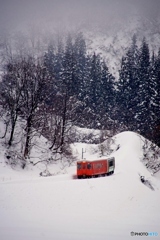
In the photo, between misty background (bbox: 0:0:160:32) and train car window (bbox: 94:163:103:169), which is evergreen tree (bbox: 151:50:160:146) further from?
misty background (bbox: 0:0:160:32)

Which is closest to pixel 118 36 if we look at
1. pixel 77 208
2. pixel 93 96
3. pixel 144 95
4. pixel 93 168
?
pixel 93 96

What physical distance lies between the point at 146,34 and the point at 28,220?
111 meters

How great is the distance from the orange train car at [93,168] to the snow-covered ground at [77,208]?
1.50 metres

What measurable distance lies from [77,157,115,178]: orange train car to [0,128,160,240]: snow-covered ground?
1.50 metres

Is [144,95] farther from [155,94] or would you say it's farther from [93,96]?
[93,96]

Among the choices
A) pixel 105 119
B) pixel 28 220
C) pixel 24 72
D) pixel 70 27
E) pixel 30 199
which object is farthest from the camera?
pixel 70 27

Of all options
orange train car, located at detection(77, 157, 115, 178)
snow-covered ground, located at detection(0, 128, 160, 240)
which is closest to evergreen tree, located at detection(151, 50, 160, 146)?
orange train car, located at detection(77, 157, 115, 178)

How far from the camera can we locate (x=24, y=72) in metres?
30.0

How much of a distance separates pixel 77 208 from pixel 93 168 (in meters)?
8.04

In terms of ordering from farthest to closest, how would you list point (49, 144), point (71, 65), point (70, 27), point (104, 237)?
point (70, 27)
point (71, 65)
point (49, 144)
point (104, 237)

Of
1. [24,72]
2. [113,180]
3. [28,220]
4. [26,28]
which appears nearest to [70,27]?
[26,28]

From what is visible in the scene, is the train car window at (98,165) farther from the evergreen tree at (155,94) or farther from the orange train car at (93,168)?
the evergreen tree at (155,94)

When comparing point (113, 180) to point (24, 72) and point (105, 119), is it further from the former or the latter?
point (105, 119)

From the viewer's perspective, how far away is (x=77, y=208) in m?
16.1
